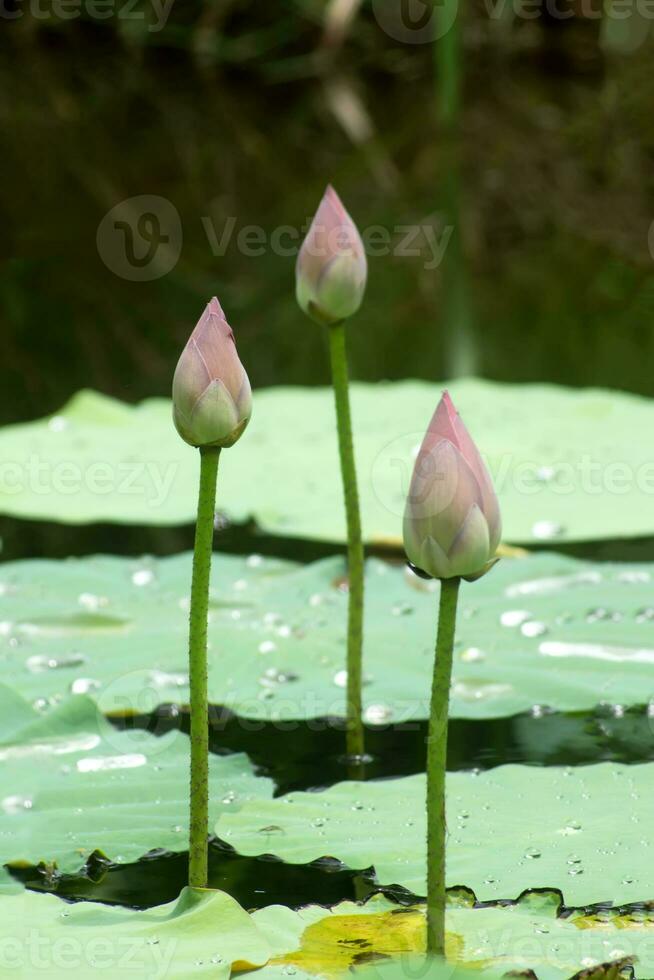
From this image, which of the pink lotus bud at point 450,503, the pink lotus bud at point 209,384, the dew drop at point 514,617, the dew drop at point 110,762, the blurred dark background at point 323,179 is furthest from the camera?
the blurred dark background at point 323,179

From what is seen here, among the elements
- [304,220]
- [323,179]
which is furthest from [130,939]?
[323,179]

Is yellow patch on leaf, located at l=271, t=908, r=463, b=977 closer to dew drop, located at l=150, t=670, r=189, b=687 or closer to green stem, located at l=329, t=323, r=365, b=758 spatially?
green stem, located at l=329, t=323, r=365, b=758

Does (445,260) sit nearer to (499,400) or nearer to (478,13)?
(499,400)

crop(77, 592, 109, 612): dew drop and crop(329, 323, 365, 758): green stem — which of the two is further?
crop(77, 592, 109, 612): dew drop

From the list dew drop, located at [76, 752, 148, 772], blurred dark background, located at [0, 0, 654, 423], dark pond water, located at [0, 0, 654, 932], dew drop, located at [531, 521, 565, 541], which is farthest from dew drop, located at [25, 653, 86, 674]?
blurred dark background, located at [0, 0, 654, 423]

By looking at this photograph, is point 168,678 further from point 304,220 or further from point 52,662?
point 304,220

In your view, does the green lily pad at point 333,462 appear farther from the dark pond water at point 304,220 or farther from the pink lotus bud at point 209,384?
the pink lotus bud at point 209,384

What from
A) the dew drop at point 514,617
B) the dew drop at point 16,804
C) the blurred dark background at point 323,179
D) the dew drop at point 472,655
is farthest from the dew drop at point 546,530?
the blurred dark background at point 323,179
